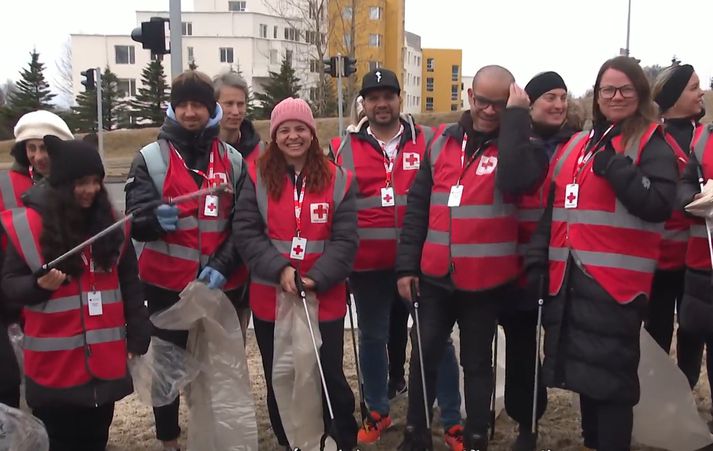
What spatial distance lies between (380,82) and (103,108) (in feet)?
135

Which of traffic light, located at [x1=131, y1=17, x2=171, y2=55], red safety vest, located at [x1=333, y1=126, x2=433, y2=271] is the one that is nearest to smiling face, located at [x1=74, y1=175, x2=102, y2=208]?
red safety vest, located at [x1=333, y1=126, x2=433, y2=271]

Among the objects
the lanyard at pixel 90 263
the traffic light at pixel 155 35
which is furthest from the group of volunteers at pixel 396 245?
the traffic light at pixel 155 35

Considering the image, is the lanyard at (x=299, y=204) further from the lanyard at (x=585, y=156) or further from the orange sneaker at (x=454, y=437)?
the orange sneaker at (x=454, y=437)

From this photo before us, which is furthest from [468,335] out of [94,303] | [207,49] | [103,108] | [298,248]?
[207,49]

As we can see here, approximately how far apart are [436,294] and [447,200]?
497 mm

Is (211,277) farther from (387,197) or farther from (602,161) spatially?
(602,161)

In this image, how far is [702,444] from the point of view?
375 centimetres

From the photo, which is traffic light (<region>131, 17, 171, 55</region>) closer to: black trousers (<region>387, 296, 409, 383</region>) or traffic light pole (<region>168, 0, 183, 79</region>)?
traffic light pole (<region>168, 0, 183, 79</region>)

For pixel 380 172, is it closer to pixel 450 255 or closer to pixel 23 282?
pixel 450 255

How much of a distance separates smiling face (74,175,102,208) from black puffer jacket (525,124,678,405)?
2227mm

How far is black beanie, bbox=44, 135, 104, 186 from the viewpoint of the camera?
3061mm

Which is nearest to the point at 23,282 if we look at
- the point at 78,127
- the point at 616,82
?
the point at 616,82

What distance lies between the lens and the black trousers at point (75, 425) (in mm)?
3213

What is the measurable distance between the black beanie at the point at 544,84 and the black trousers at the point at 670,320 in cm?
130
